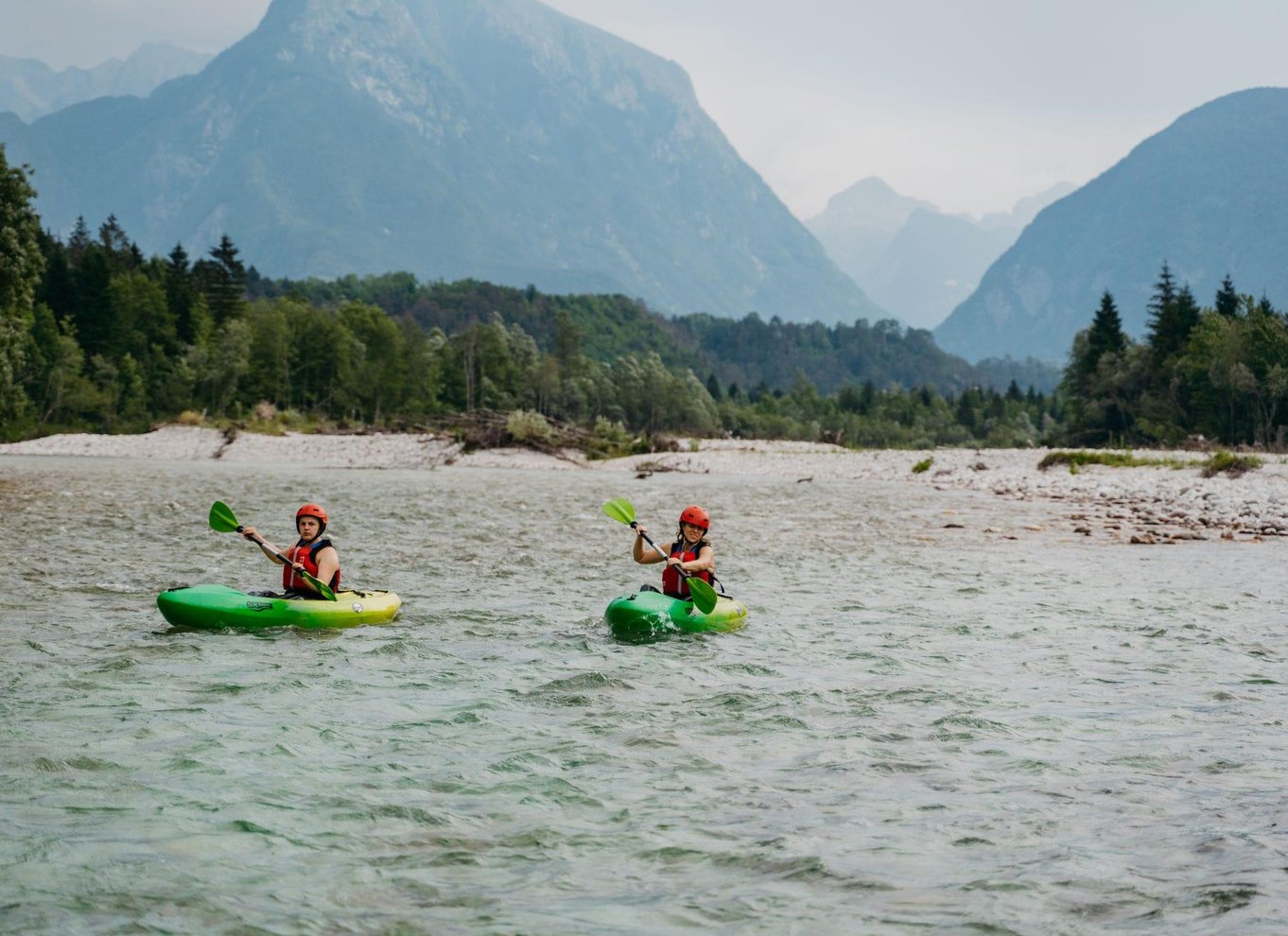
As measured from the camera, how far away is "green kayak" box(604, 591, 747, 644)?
12.2 m

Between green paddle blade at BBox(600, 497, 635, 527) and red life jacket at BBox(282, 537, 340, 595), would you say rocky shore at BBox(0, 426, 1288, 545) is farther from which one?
red life jacket at BBox(282, 537, 340, 595)

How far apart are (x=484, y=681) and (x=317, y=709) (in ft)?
5.13

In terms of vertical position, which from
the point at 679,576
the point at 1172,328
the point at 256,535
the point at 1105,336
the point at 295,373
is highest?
the point at 1105,336

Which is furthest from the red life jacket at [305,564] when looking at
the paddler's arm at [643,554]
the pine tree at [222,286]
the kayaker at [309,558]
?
the pine tree at [222,286]

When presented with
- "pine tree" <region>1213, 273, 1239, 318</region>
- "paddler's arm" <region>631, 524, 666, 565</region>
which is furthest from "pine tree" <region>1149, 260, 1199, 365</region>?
"paddler's arm" <region>631, 524, 666, 565</region>

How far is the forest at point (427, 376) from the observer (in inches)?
2258

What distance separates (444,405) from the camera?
339 ft

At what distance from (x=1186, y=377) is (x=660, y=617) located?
188ft

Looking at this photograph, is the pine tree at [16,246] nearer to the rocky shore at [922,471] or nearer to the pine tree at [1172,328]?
the rocky shore at [922,471]

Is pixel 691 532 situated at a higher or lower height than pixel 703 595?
higher

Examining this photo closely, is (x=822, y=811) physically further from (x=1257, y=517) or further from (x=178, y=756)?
(x=1257, y=517)

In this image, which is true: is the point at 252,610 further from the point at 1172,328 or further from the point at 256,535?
the point at 1172,328

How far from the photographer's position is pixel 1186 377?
6175 cm

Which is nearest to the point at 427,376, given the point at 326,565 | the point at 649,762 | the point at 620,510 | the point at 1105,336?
the point at 1105,336
